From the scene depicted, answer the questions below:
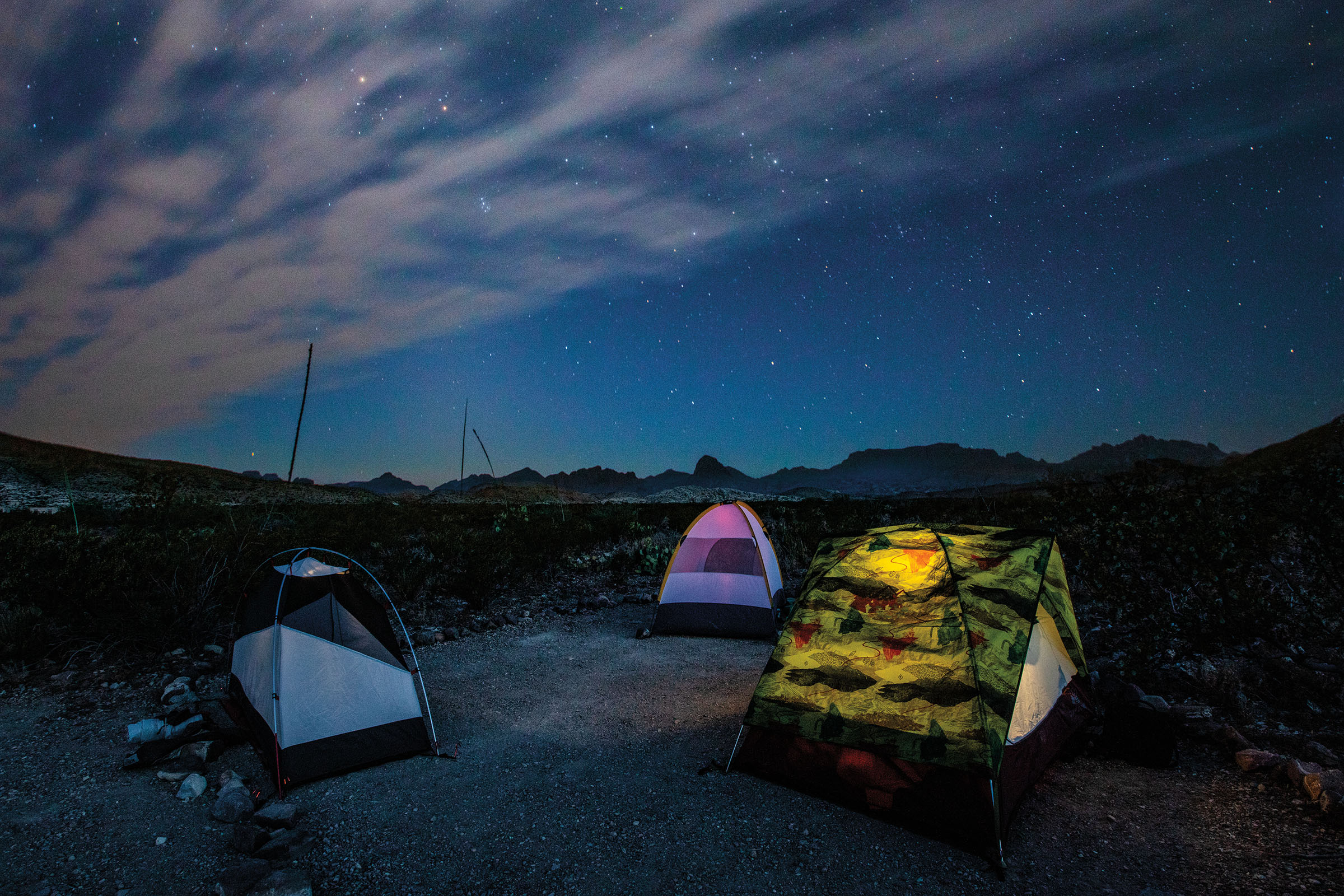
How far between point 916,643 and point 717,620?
5.07m

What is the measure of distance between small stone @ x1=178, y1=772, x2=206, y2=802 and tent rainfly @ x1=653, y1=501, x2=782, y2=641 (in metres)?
6.17

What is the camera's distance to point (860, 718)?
4773 millimetres

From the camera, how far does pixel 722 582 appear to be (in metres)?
9.80

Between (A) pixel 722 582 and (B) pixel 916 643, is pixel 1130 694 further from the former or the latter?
(A) pixel 722 582

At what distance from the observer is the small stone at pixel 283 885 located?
3658 millimetres

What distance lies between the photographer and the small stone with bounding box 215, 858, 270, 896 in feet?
12.0

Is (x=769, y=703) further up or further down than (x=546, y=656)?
further up

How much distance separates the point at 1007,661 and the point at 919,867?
5.33 ft

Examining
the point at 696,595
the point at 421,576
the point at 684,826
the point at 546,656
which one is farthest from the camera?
the point at 421,576

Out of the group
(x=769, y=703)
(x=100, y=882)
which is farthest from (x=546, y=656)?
(x=100, y=882)

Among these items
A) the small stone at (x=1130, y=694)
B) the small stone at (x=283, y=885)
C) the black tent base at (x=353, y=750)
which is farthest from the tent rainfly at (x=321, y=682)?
the small stone at (x=1130, y=694)

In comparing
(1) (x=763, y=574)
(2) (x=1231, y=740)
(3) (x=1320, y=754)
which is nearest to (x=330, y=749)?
(1) (x=763, y=574)

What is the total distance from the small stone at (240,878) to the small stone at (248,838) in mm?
233

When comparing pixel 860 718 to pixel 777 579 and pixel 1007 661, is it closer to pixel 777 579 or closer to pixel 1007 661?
pixel 1007 661
